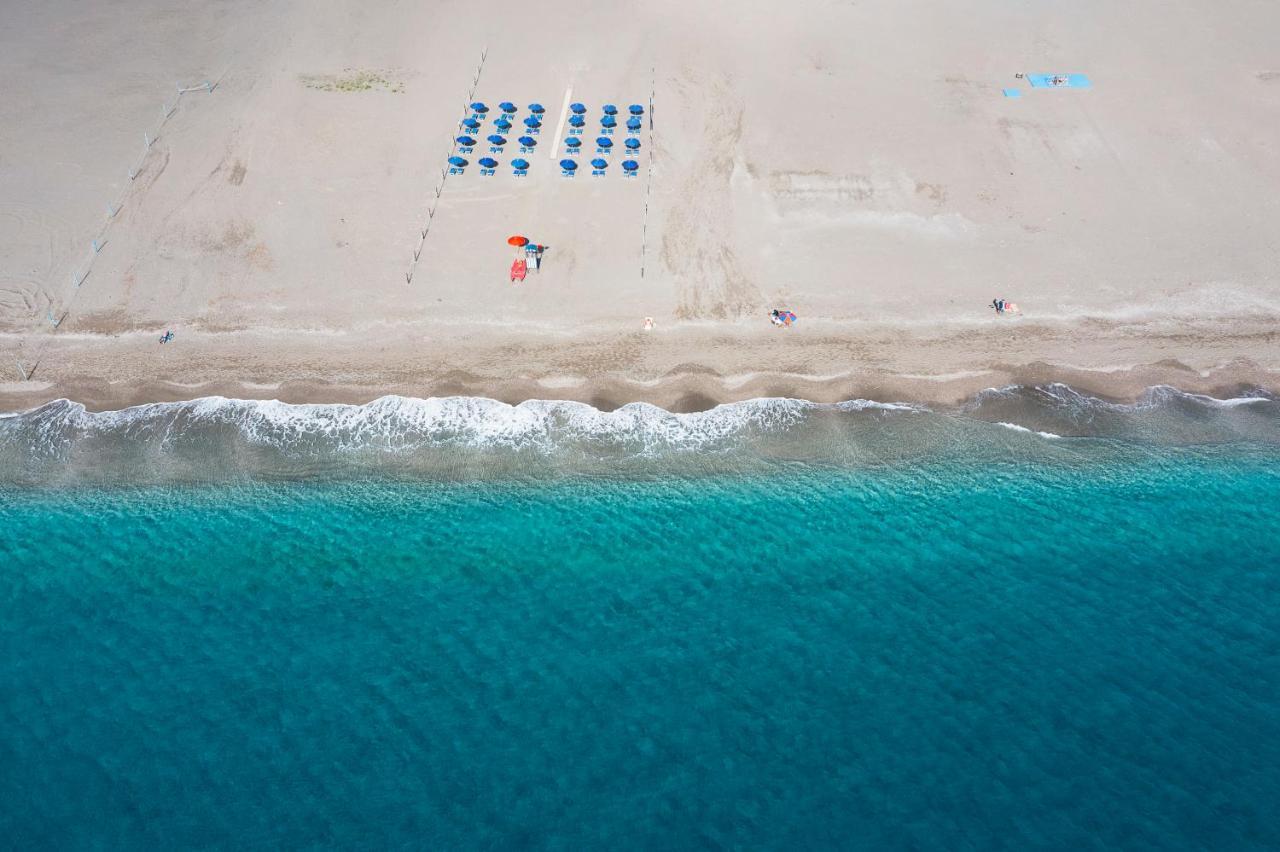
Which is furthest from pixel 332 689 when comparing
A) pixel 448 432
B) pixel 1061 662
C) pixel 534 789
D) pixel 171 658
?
pixel 1061 662

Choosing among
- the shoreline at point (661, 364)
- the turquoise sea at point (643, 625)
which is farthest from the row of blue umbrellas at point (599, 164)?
the turquoise sea at point (643, 625)

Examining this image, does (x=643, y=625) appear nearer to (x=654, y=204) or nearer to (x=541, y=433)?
(x=541, y=433)

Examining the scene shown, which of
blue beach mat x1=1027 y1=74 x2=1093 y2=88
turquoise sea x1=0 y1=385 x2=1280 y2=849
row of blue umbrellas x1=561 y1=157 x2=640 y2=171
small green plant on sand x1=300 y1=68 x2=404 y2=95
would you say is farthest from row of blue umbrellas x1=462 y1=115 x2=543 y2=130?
blue beach mat x1=1027 y1=74 x2=1093 y2=88

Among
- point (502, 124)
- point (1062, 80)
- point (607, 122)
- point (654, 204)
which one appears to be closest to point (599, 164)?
point (654, 204)

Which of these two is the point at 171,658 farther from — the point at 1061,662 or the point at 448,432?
the point at 1061,662

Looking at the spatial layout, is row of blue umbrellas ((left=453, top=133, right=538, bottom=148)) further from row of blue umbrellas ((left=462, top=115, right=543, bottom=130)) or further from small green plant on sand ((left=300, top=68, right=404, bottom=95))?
small green plant on sand ((left=300, top=68, right=404, bottom=95))

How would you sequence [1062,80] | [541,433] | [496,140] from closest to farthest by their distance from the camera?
[541,433] → [496,140] → [1062,80]

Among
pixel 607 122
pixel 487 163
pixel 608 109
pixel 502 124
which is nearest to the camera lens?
pixel 487 163
